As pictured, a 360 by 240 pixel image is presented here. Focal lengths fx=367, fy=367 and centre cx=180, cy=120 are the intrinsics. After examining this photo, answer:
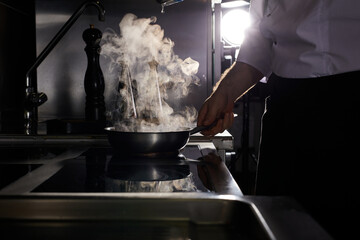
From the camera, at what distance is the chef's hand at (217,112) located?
→ 47.3 inches

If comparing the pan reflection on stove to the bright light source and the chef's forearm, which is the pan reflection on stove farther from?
the bright light source

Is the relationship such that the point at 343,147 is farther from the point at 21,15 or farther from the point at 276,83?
the point at 21,15

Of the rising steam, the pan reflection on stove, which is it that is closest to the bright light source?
the rising steam

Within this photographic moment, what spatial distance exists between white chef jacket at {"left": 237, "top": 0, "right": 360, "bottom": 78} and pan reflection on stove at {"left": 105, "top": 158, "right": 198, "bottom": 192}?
45 centimetres

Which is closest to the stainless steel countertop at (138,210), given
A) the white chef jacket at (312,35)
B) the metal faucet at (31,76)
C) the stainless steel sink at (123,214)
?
the stainless steel sink at (123,214)

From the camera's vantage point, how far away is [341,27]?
1009 mm

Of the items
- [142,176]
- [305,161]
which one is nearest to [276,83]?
[305,161]

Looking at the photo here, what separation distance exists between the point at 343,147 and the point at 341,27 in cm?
33

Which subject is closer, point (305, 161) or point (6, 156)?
point (305, 161)

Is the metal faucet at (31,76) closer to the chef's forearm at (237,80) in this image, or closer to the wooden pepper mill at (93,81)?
the wooden pepper mill at (93,81)

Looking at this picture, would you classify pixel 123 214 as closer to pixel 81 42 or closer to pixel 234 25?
pixel 81 42

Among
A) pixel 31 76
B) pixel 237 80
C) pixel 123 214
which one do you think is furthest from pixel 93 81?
pixel 123 214

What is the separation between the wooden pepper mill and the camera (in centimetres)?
180

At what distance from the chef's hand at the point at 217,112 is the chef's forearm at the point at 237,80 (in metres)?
0.02
